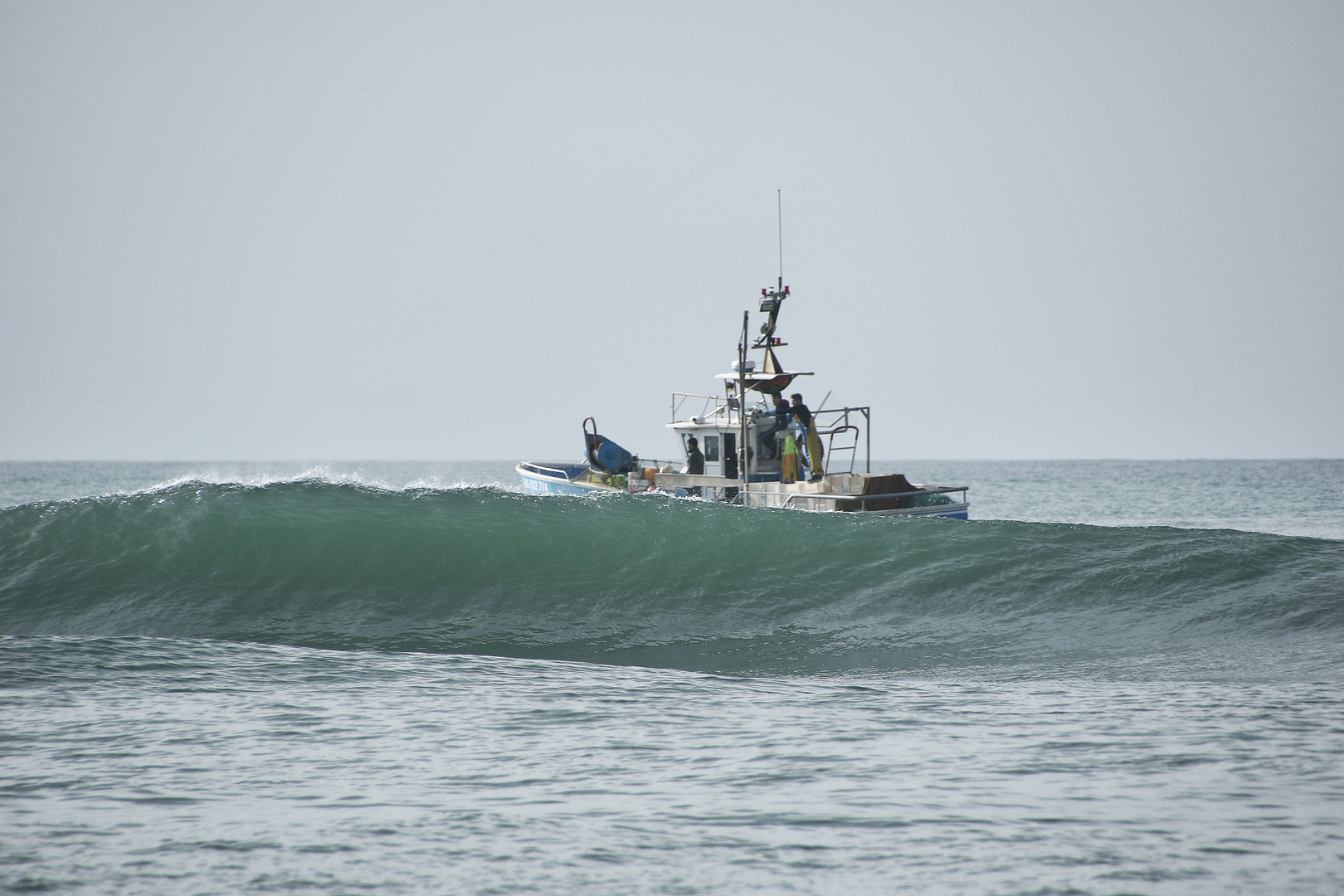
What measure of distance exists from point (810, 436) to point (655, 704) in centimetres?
1275

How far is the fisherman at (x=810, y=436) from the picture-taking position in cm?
1848

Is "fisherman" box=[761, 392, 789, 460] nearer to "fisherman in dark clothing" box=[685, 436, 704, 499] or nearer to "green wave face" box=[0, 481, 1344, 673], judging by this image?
"fisherman in dark clothing" box=[685, 436, 704, 499]

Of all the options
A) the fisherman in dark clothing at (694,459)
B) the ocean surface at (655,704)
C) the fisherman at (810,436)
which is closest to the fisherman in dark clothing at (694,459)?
the fisherman in dark clothing at (694,459)

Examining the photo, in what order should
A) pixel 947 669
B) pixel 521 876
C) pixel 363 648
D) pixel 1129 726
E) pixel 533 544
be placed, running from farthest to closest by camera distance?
1. pixel 533 544
2. pixel 363 648
3. pixel 947 669
4. pixel 1129 726
5. pixel 521 876

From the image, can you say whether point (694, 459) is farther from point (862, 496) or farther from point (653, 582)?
point (653, 582)

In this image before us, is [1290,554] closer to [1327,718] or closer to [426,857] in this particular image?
[1327,718]

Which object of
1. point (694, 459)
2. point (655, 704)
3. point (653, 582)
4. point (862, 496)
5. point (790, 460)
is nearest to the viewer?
point (655, 704)

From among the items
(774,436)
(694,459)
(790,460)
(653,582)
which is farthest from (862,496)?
(653,582)

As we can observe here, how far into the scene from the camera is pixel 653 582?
38.4 feet

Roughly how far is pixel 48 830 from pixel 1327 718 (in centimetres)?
656

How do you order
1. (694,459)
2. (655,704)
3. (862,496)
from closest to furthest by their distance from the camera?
1. (655,704)
2. (862,496)
3. (694,459)

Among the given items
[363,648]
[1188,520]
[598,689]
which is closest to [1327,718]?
[598,689]

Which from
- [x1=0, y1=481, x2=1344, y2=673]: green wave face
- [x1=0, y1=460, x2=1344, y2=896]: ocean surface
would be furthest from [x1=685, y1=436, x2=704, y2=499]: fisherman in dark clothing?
[x1=0, y1=460, x2=1344, y2=896]: ocean surface

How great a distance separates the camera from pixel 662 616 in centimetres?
1054
